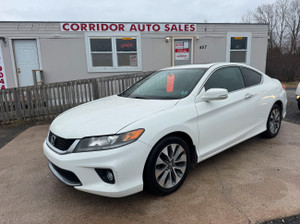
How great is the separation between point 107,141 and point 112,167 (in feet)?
0.83

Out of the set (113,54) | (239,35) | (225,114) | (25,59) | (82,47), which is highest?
(239,35)

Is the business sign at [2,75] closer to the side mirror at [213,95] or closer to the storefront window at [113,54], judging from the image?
the storefront window at [113,54]

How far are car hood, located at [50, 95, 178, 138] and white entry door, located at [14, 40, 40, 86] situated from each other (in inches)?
268

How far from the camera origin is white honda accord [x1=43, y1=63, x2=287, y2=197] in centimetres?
216

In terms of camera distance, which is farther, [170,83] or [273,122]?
[273,122]

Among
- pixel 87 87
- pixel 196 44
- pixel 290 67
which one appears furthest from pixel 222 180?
pixel 290 67

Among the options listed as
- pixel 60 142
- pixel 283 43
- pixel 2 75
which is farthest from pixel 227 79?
pixel 283 43

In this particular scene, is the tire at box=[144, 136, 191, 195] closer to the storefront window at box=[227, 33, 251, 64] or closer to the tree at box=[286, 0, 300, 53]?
the storefront window at box=[227, 33, 251, 64]

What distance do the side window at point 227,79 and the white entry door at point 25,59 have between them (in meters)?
7.44

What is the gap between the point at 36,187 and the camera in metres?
2.93

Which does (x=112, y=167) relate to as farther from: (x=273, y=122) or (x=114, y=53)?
(x=114, y=53)

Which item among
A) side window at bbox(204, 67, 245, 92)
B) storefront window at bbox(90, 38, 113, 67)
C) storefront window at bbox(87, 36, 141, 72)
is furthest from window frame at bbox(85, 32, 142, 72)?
side window at bbox(204, 67, 245, 92)

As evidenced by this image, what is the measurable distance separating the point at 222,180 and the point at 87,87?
508cm

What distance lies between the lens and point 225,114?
3.08 meters
